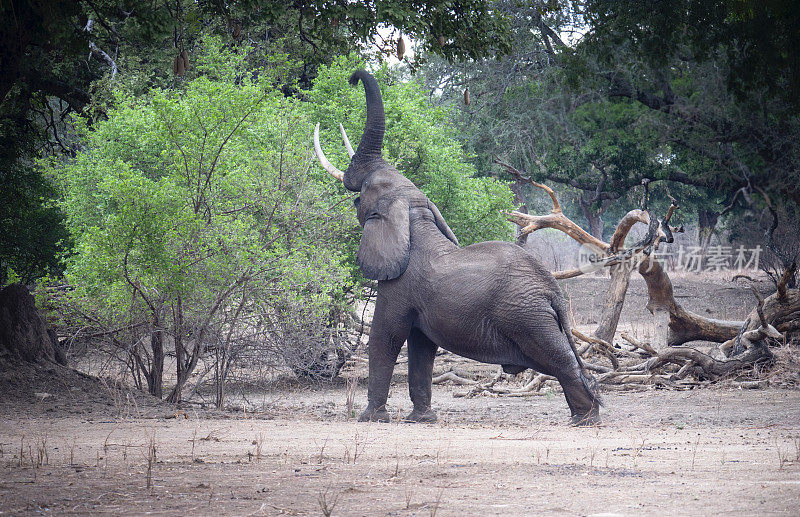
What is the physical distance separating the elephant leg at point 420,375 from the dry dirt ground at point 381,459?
0.98 feet

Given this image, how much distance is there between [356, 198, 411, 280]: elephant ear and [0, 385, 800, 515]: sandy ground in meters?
1.91

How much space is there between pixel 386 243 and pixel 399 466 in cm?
442

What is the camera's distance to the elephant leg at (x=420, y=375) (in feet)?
36.3

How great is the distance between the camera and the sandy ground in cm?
521

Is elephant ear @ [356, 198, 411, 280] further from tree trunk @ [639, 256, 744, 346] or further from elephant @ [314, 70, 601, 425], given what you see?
tree trunk @ [639, 256, 744, 346]

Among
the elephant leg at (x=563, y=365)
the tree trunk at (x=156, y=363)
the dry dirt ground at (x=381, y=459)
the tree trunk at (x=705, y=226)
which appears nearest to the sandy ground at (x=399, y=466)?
the dry dirt ground at (x=381, y=459)

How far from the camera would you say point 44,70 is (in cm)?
1425

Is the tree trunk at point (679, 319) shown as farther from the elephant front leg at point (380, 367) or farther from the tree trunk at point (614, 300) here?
the elephant front leg at point (380, 367)

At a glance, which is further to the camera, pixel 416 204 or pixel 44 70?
pixel 44 70

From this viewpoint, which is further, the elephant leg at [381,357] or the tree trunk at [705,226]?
the tree trunk at [705,226]

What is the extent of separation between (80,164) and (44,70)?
5.40ft

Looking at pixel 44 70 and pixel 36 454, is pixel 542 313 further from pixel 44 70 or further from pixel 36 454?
pixel 44 70

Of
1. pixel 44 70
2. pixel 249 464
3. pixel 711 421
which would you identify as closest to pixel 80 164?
pixel 44 70

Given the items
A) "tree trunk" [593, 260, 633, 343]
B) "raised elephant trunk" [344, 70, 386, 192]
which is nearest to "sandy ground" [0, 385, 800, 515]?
"raised elephant trunk" [344, 70, 386, 192]
